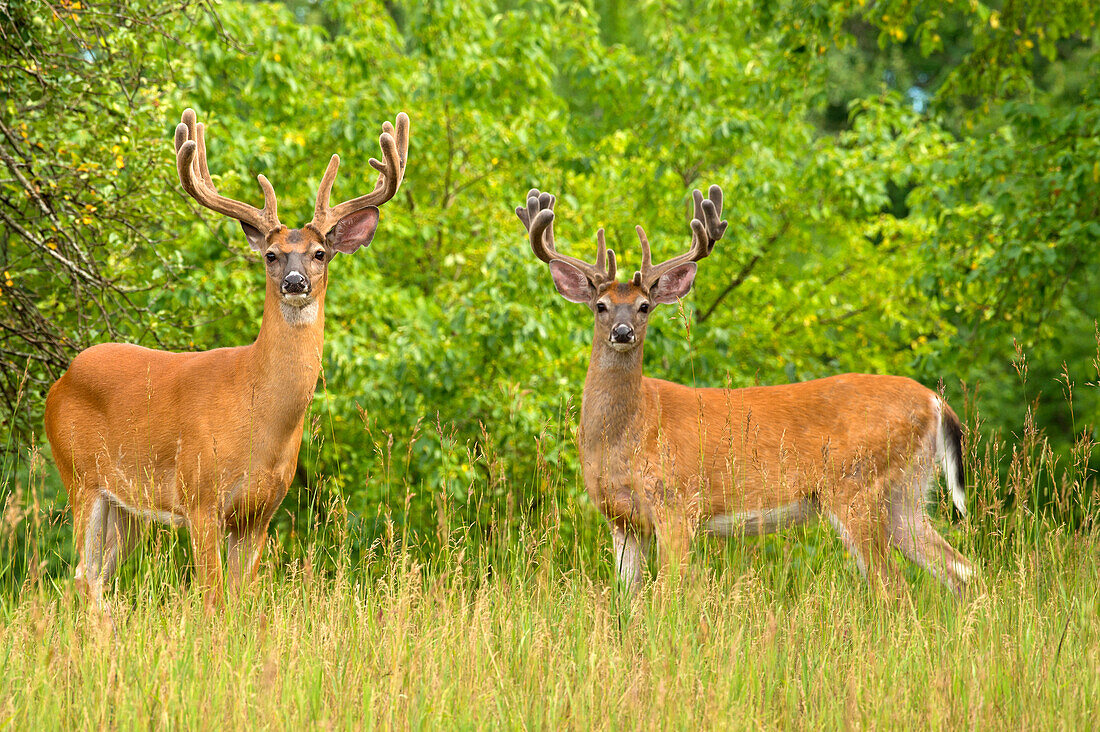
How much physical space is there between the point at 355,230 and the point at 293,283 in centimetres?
64

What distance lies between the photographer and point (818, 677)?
318 centimetres

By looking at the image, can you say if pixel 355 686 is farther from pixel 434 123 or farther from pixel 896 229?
pixel 896 229

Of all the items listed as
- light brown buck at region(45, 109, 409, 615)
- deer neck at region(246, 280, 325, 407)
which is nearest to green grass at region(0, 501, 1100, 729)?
light brown buck at region(45, 109, 409, 615)

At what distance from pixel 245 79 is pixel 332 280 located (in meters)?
2.37

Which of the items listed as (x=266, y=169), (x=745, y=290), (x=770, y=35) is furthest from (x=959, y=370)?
(x=266, y=169)

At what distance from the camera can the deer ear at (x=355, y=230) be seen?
16.7 ft

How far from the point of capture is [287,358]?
4.78m

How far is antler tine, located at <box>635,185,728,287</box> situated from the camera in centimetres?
581

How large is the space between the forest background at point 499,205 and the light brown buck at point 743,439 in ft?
1.42

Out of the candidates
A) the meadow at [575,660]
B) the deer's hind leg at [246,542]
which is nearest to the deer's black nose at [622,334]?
the meadow at [575,660]

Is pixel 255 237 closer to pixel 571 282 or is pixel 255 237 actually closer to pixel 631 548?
pixel 571 282

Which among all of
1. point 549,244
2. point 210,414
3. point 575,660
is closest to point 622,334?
point 549,244

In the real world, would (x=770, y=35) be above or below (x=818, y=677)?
above

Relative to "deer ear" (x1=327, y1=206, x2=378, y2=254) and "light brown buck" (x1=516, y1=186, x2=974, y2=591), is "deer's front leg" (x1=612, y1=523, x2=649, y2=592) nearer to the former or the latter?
"light brown buck" (x1=516, y1=186, x2=974, y2=591)
